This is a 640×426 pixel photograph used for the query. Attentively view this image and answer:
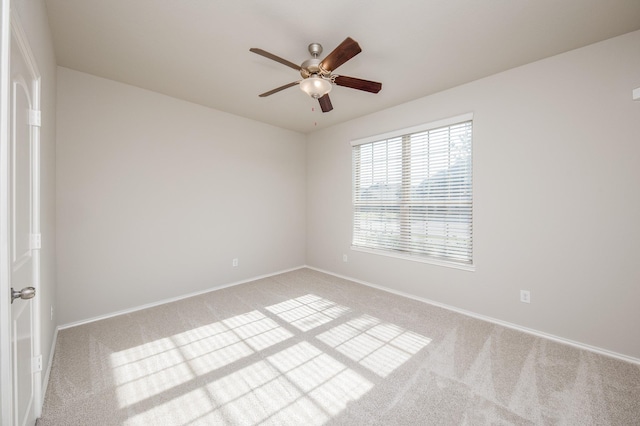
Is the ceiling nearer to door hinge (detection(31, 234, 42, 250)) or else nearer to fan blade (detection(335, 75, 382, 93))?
fan blade (detection(335, 75, 382, 93))

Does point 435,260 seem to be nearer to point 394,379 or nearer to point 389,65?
point 394,379

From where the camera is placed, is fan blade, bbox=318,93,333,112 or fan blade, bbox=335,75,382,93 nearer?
fan blade, bbox=335,75,382,93

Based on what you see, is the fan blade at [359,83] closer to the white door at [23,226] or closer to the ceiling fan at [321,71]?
the ceiling fan at [321,71]

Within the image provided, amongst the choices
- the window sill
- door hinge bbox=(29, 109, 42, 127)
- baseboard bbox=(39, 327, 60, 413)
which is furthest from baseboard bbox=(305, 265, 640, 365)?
door hinge bbox=(29, 109, 42, 127)

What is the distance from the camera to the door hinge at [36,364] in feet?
4.88

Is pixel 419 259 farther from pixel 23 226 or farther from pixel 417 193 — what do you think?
pixel 23 226

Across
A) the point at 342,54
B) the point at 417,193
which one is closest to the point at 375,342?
the point at 417,193

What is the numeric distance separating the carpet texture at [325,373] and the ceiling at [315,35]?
8.85ft

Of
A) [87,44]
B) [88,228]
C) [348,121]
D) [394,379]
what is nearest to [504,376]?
[394,379]

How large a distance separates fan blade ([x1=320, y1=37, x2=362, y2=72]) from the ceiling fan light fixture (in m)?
0.09

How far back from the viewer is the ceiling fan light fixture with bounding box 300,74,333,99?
212 centimetres

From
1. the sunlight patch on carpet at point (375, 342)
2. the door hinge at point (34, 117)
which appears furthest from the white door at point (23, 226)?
the sunlight patch on carpet at point (375, 342)

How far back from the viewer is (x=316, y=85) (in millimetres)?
2148

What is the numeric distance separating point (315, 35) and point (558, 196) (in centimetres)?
268
